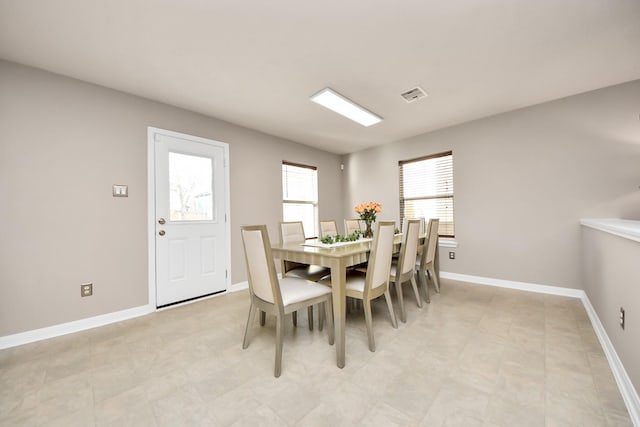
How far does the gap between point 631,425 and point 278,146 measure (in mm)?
4345

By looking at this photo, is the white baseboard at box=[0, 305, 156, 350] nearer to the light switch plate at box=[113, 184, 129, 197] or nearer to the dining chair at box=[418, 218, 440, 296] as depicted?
the light switch plate at box=[113, 184, 129, 197]

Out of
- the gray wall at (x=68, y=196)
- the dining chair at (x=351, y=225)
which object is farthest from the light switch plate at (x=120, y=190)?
the dining chair at (x=351, y=225)

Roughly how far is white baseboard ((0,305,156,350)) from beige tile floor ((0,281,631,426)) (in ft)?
0.36

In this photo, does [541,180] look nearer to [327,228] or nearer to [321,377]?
[327,228]

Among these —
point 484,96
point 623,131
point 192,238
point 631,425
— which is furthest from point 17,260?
point 623,131

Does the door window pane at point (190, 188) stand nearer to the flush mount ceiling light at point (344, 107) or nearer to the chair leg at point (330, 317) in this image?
the flush mount ceiling light at point (344, 107)

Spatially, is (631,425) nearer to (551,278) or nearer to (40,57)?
(551,278)

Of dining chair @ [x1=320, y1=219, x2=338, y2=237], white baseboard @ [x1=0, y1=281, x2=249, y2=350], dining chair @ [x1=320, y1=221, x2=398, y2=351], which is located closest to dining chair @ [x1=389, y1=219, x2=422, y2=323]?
dining chair @ [x1=320, y1=221, x2=398, y2=351]

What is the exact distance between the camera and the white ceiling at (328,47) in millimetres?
1661

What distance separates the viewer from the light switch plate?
8.57 ft

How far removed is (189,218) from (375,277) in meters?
2.44

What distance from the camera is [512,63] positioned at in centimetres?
228

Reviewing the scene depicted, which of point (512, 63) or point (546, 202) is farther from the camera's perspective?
point (546, 202)

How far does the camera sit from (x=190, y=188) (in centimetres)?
317
